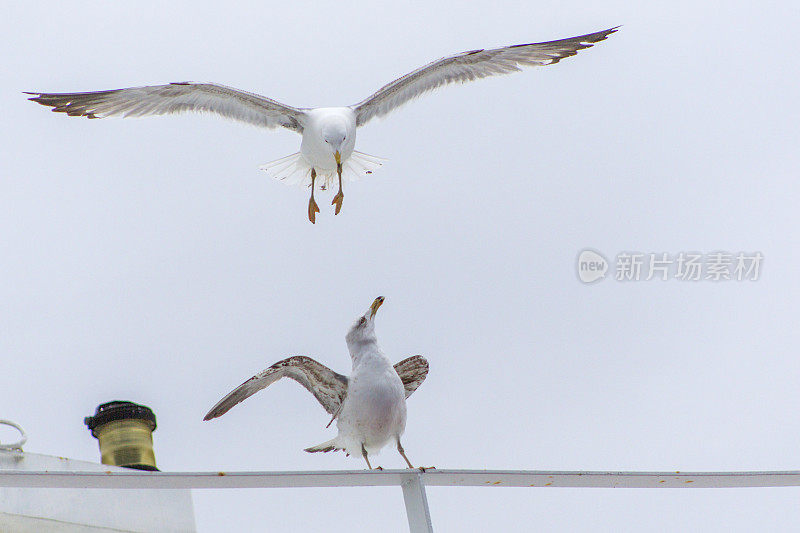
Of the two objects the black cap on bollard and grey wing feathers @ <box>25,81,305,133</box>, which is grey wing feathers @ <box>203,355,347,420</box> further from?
grey wing feathers @ <box>25,81,305,133</box>

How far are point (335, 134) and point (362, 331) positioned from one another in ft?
9.52

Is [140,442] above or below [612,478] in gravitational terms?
above

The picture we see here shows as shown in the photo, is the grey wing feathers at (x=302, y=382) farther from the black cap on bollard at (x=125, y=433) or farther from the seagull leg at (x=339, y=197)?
the seagull leg at (x=339, y=197)

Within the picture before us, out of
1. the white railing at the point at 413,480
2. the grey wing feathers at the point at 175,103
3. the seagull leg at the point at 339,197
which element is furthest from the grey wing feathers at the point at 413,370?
the grey wing feathers at the point at 175,103

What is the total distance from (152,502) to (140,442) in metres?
1.02

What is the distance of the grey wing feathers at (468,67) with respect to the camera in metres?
7.13

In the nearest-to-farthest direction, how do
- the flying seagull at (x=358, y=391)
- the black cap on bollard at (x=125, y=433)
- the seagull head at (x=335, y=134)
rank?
the flying seagull at (x=358, y=391), the black cap on bollard at (x=125, y=433), the seagull head at (x=335, y=134)

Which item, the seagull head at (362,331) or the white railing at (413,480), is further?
the seagull head at (362,331)

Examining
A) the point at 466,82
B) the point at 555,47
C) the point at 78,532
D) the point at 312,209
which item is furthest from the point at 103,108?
the point at 78,532

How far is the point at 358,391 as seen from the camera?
152 inches

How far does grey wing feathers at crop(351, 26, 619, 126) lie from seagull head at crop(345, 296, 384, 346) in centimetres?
325

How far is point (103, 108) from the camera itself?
281 inches

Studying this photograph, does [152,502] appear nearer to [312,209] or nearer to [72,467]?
[72,467]

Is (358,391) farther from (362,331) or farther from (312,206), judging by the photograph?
(312,206)
